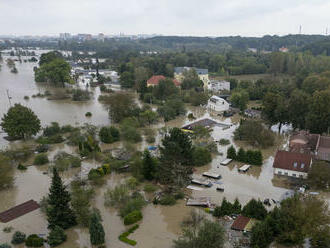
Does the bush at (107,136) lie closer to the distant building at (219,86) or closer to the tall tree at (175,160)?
the tall tree at (175,160)

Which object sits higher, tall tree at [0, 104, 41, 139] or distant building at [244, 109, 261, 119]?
tall tree at [0, 104, 41, 139]

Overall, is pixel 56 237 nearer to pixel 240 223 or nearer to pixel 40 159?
pixel 240 223

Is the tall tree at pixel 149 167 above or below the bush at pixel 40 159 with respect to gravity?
above

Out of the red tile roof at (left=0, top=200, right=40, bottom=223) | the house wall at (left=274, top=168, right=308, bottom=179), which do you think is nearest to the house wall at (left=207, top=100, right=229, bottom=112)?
the house wall at (left=274, top=168, right=308, bottom=179)

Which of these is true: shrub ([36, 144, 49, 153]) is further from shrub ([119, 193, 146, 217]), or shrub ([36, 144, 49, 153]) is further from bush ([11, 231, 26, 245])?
shrub ([119, 193, 146, 217])

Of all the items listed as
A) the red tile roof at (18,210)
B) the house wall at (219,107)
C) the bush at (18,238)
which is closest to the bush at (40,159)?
the red tile roof at (18,210)

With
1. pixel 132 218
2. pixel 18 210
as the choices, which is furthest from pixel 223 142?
pixel 18 210
